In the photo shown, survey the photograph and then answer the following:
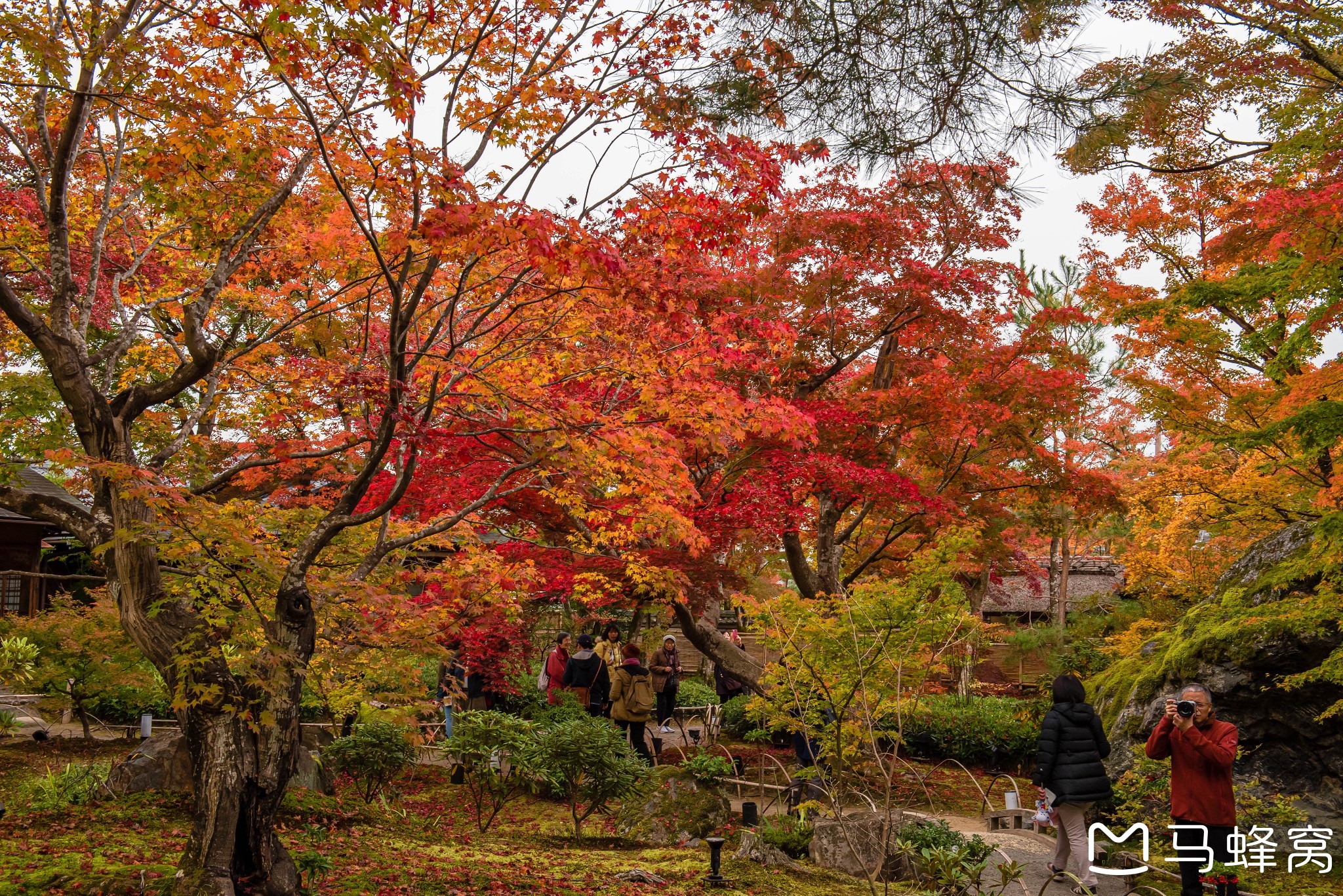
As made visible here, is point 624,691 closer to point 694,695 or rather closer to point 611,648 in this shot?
point 611,648

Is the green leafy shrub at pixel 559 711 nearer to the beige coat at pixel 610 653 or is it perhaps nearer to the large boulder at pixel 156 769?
the beige coat at pixel 610 653

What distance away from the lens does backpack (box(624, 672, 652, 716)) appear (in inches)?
416

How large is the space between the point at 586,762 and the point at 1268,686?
252 inches

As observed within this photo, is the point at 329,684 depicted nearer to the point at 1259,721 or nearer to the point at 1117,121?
the point at 1117,121

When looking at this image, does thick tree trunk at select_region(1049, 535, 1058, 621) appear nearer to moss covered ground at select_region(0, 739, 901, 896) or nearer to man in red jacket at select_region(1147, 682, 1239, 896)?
moss covered ground at select_region(0, 739, 901, 896)

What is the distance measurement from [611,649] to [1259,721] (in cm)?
772

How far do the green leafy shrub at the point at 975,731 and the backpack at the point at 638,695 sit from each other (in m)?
4.29

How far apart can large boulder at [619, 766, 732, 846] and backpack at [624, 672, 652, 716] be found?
1.94 m

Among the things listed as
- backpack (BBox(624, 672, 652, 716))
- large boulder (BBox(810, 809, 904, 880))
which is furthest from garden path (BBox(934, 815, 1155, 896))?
backpack (BBox(624, 672, 652, 716))

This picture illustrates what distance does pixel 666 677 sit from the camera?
41.6 ft

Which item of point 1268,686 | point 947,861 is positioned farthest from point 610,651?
point 947,861

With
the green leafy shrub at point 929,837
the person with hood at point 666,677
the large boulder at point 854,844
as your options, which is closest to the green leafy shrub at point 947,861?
the green leafy shrub at point 929,837

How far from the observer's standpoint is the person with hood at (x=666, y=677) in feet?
41.1

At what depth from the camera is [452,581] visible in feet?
25.7
